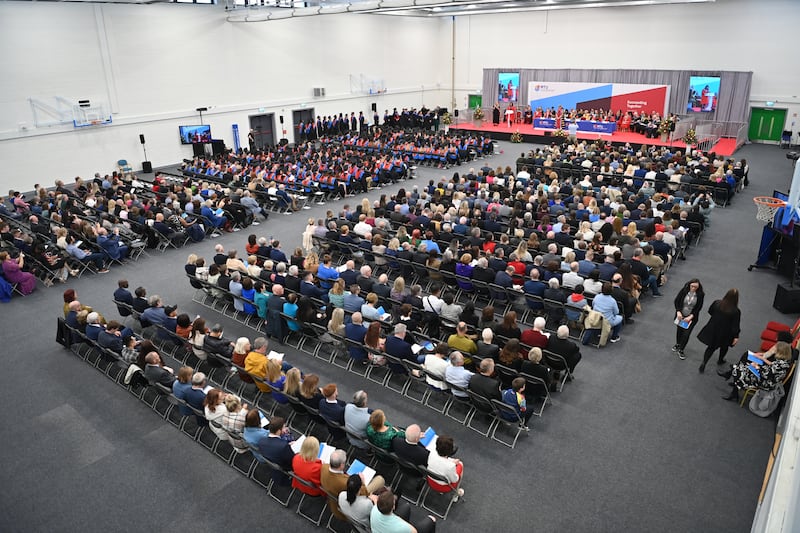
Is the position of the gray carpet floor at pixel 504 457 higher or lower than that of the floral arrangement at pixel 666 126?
lower

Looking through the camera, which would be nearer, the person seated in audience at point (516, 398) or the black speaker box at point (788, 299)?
the person seated in audience at point (516, 398)

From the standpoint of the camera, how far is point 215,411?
5.93m

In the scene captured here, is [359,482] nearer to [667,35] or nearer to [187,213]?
[187,213]

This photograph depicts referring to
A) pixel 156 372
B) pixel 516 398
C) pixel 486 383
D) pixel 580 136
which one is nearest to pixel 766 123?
pixel 580 136

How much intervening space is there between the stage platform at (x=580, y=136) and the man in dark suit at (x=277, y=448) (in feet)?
73.5

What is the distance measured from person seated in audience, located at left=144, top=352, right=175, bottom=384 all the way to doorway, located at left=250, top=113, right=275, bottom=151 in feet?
70.7

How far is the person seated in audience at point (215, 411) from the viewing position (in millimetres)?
5910

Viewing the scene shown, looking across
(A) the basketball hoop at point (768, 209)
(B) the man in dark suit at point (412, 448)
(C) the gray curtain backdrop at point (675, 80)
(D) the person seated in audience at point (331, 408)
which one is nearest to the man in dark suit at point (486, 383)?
(B) the man in dark suit at point (412, 448)

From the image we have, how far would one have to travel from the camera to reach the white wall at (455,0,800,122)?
938 inches

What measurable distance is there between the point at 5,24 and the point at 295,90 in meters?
13.1

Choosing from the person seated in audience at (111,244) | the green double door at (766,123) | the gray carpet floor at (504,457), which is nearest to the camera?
the gray carpet floor at (504,457)

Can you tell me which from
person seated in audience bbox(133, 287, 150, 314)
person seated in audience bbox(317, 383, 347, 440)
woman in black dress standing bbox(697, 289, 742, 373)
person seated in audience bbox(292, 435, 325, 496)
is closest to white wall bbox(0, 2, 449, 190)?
person seated in audience bbox(133, 287, 150, 314)

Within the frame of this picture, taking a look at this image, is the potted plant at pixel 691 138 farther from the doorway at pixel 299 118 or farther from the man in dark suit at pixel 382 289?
the man in dark suit at pixel 382 289

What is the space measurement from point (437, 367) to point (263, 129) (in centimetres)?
2383
